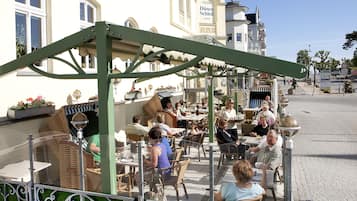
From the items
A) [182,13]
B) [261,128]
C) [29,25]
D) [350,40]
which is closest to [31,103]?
[29,25]

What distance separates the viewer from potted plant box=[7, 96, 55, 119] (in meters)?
6.89

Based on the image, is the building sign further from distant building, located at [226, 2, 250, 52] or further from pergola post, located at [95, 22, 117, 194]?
distant building, located at [226, 2, 250, 52]

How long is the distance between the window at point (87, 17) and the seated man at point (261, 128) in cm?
476

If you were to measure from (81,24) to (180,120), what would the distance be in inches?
193

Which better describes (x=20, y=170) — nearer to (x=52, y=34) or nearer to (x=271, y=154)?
(x=271, y=154)

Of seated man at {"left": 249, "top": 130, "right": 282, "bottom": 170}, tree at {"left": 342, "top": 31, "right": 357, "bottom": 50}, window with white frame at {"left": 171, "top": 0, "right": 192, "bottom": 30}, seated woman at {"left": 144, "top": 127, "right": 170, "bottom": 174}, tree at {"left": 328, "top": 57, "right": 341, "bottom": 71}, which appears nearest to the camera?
seated woman at {"left": 144, "top": 127, "right": 170, "bottom": 174}

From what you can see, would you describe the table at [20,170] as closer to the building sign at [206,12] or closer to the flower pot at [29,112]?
the flower pot at [29,112]

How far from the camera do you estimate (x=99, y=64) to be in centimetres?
427

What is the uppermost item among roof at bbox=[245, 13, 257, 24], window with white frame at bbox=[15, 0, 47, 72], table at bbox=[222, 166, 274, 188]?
roof at bbox=[245, 13, 257, 24]

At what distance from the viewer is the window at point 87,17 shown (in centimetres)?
1006

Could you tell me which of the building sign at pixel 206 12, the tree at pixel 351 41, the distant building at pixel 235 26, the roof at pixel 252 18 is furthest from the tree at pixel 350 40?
the building sign at pixel 206 12

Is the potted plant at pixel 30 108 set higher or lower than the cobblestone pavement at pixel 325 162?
higher

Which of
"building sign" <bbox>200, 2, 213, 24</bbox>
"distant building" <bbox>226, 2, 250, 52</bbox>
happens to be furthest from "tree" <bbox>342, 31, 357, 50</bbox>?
"building sign" <bbox>200, 2, 213, 24</bbox>

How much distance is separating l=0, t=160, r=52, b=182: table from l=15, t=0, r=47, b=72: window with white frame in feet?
8.58
